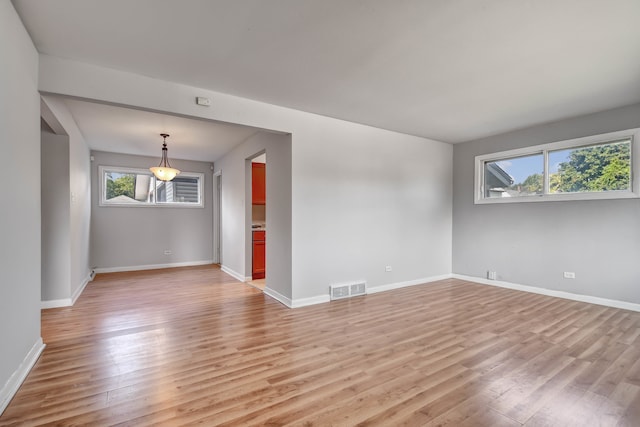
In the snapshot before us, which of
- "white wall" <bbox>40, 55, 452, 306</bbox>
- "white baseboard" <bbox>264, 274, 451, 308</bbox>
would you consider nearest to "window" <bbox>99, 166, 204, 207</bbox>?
"white baseboard" <bbox>264, 274, 451, 308</bbox>

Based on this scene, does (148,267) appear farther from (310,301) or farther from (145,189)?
(310,301)

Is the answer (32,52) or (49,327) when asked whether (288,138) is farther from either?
(49,327)

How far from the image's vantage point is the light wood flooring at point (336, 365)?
1855 millimetres

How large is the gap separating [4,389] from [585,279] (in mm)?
6349

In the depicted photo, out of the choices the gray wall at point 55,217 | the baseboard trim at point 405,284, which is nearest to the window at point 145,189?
the gray wall at point 55,217

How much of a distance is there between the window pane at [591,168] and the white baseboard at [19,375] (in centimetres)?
650

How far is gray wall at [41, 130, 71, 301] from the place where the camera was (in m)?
3.90

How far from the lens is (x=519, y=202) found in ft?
16.4

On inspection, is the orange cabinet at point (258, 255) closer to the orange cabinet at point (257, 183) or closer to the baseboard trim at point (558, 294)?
the orange cabinet at point (257, 183)

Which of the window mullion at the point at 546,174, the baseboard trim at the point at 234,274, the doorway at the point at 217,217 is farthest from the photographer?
the doorway at the point at 217,217

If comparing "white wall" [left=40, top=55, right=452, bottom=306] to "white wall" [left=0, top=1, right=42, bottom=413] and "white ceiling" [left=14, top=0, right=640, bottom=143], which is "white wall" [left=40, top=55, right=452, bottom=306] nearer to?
"white ceiling" [left=14, top=0, right=640, bottom=143]

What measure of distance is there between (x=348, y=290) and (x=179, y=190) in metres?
5.26

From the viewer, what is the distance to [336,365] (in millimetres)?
2461

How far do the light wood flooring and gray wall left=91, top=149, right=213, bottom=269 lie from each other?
8.83 feet
